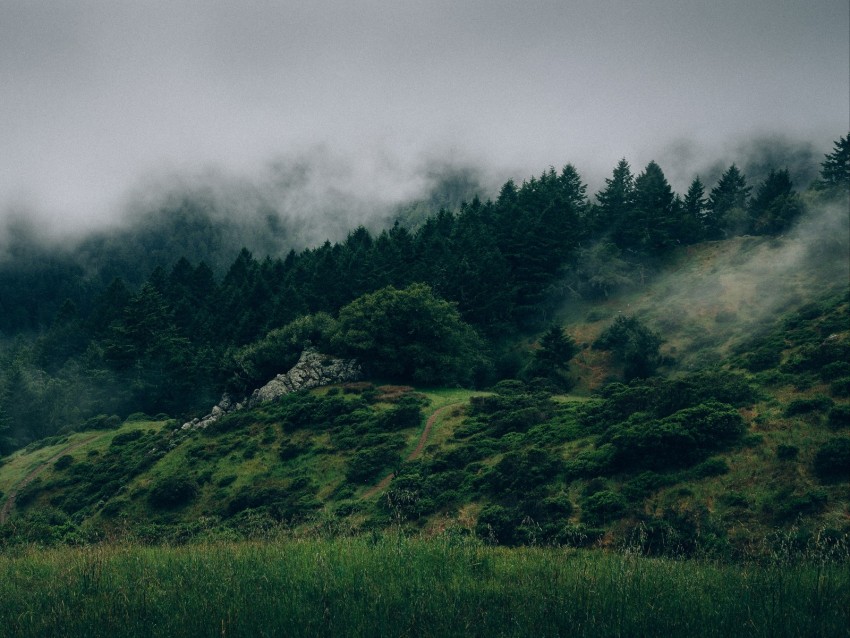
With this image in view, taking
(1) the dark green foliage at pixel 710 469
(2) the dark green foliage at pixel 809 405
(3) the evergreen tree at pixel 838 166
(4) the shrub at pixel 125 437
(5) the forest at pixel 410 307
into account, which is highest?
(3) the evergreen tree at pixel 838 166

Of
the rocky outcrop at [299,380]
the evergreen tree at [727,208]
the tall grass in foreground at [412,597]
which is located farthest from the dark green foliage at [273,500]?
the evergreen tree at [727,208]

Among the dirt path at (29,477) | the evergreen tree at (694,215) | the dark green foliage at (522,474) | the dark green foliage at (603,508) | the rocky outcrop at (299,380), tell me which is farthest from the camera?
the evergreen tree at (694,215)

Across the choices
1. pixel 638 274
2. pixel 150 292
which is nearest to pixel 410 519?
pixel 638 274

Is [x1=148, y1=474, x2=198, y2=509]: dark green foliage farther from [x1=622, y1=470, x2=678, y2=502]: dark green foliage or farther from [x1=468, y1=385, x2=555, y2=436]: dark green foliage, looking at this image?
[x1=622, y1=470, x2=678, y2=502]: dark green foliage

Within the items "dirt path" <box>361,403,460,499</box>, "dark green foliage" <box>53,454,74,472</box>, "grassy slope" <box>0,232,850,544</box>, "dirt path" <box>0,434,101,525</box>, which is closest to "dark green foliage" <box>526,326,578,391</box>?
"grassy slope" <box>0,232,850,544</box>

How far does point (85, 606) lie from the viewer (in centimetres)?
781

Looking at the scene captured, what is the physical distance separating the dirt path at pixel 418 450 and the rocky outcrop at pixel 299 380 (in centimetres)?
1503

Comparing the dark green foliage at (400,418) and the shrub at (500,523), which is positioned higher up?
the dark green foliage at (400,418)

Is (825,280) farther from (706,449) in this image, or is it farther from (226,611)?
(226,611)

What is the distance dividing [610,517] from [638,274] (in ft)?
211

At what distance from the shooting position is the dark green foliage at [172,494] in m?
41.5

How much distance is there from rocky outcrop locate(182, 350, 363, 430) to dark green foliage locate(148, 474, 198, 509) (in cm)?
1628

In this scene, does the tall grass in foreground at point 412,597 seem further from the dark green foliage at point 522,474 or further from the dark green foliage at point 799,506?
the dark green foliage at point 522,474

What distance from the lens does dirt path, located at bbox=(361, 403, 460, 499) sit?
36375 millimetres
